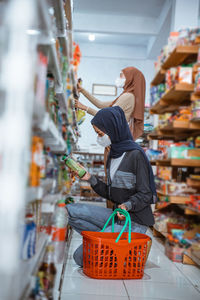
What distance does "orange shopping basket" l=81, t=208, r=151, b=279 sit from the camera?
7.16 feet

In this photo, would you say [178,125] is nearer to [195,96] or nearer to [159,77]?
[195,96]

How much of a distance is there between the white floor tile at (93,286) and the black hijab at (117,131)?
659 millimetres

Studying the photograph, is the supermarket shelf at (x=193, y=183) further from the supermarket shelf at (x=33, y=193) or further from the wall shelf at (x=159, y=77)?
the supermarket shelf at (x=33, y=193)

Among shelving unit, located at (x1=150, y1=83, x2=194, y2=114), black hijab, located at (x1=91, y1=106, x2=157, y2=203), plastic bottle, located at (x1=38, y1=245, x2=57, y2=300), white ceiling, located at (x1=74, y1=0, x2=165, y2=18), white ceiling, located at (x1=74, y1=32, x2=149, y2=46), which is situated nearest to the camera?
plastic bottle, located at (x1=38, y1=245, x2=57, y2=300)

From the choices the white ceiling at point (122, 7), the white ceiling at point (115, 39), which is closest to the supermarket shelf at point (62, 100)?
the white ceiling at point (122, 7)

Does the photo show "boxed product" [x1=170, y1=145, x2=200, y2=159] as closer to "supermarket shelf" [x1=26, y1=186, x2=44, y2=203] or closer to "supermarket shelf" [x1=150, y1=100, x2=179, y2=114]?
"supermarket shelf" [x1=150, y1=100, x2=179, y2=114]

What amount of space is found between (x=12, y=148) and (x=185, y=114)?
1157 millimetres

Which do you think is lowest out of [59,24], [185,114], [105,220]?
[105,220]

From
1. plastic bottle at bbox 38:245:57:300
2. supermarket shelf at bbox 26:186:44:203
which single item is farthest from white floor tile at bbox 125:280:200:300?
supermarket shelf at bbox 26:186:44:203

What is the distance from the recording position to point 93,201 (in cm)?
720

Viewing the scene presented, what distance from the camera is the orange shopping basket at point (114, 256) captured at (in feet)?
7.16

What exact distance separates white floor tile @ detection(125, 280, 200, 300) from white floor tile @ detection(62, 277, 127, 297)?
7 centimetres

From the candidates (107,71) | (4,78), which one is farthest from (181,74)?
(107,71)

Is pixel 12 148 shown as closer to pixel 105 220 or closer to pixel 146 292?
pixel 146 292
